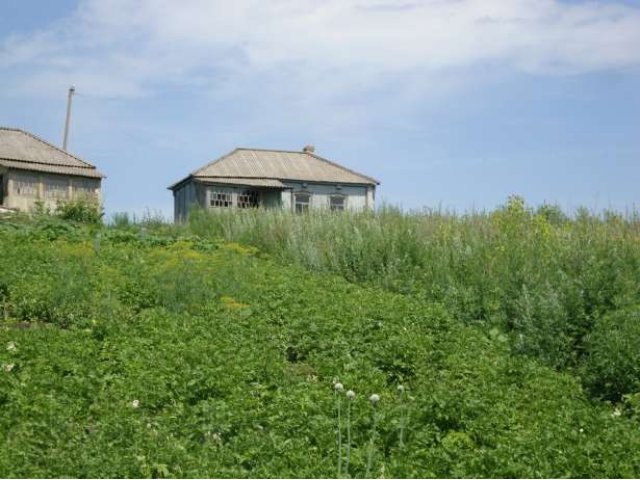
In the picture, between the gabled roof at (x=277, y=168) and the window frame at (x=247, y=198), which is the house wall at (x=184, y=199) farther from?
the window frame at (x=247, y=198)

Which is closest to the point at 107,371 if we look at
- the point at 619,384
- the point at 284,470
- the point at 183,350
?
the point at 183,350

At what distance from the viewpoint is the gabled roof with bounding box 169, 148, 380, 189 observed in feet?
120

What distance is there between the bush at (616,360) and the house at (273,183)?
27.7 meters

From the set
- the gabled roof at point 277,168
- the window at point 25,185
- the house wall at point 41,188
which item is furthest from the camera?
the gabled roof at point 277,168

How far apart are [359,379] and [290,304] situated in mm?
3065

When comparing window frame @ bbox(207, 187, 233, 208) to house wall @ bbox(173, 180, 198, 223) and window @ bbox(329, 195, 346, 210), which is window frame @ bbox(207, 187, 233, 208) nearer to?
house wall @ bbox(173, 180, 198, 223)

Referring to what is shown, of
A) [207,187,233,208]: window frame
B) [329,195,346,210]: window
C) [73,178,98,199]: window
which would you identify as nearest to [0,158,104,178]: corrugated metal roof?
[73,178,98,199]: window

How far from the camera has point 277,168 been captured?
124 ft

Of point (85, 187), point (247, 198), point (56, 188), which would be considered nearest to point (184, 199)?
point (247, 198)

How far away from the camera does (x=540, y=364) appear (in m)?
8.58

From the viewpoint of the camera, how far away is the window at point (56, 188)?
3625 cm

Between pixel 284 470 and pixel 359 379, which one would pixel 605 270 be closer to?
pixel 359 379

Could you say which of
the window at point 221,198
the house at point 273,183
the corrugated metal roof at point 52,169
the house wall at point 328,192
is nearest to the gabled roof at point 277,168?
the house at point 273,183

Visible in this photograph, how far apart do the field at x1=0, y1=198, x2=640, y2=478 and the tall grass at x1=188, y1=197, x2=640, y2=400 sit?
4cm
